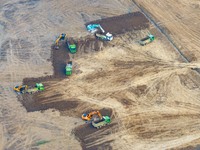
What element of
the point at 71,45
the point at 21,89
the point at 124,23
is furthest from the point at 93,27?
the point at 21,89

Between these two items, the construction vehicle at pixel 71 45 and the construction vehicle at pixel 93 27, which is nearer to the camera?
the construction vehicle at pixel 71 45

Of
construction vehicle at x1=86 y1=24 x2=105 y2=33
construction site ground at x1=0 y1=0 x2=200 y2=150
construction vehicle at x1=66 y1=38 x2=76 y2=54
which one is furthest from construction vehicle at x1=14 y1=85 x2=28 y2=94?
construction vehicle at x1=86 y1=24 x2=105 y2=33

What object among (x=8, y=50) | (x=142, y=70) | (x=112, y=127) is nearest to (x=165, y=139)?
(x=112, y=127)

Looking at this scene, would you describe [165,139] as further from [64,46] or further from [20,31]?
[20,31]

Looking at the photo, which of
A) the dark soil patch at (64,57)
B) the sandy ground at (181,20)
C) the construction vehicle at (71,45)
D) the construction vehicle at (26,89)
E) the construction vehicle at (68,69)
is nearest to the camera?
the dark soil patch at (64,57)

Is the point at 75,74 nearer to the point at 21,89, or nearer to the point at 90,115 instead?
the point at 21,89

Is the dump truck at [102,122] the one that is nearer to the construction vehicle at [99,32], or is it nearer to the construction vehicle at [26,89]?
the construction vehicle at [26,89]

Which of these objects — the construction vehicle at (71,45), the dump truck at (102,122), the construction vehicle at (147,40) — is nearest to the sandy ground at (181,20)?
the construction vehicle at (147,40)
